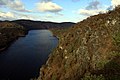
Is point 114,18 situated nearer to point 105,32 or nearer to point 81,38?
point 105,32

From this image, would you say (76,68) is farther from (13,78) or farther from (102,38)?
(13,78)

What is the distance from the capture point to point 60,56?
57.8 meters

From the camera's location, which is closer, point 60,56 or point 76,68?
point 76,68

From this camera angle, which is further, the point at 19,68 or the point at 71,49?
the point at 19,68

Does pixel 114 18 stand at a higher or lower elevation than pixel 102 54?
higher

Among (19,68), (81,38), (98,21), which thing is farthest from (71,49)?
(19,68)

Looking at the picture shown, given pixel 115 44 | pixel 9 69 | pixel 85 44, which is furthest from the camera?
pixel 9 69

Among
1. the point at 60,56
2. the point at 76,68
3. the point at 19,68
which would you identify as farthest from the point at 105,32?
the point at 19,68

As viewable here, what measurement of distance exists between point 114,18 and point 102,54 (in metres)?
8.72

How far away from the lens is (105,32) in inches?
1720

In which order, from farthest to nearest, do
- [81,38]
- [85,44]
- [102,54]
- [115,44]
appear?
[81,38] → [85,44] → [102,54] → [115,44]

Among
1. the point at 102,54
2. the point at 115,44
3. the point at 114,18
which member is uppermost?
the point at 114,18

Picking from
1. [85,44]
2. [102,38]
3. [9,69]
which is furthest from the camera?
[9,69]

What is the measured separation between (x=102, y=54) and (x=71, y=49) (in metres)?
15.0
